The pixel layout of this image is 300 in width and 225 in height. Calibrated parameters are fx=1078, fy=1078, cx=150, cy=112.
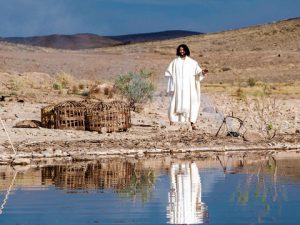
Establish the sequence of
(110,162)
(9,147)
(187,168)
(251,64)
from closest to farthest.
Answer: (187,168) < (110,162) < (9,147) < (251,64)

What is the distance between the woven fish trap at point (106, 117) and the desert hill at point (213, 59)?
2333 centimetres

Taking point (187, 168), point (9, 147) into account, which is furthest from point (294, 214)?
point (9, 147)

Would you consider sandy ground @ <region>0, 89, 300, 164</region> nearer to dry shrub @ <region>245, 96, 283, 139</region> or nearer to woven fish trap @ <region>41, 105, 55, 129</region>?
dry shrub @ <region>245, 96, 283, 139</region>

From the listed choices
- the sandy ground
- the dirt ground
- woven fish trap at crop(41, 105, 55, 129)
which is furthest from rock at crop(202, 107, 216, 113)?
woven fish trap at crop(41, 105, 55, 129)

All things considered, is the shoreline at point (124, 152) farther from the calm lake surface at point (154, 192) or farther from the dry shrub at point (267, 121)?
the dry shrub at point (267, 121)

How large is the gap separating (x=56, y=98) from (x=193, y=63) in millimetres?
8810

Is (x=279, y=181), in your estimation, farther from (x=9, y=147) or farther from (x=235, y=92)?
(x=235, y=92)

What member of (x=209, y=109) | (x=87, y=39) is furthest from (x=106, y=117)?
(x=87, y=39)

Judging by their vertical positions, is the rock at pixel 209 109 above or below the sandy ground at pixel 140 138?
below

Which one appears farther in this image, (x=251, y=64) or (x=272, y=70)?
(x=251, y=64)

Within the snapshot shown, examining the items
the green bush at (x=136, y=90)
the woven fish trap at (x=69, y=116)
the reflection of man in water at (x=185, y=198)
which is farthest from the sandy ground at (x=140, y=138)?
the reflection of man in water at (x=185, y=198)

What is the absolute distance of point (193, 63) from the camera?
75.0 feet

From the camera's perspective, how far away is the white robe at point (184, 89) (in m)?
23.0

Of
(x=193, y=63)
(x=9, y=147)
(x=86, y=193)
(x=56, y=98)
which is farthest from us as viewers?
(x=56, y=98)
